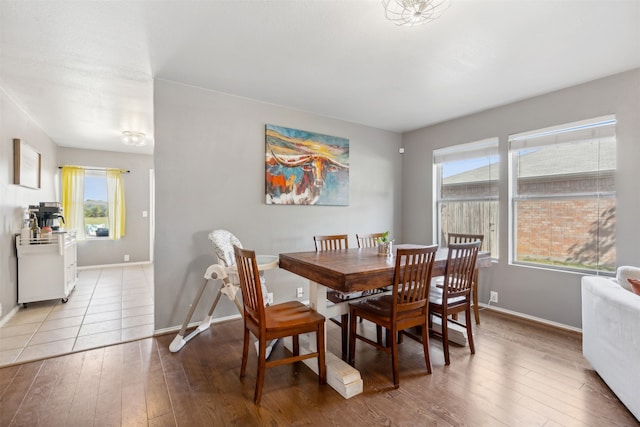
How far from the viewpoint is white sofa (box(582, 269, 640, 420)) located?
1.66 metres

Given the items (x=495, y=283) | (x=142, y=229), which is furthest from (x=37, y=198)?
(x=495, y=283)

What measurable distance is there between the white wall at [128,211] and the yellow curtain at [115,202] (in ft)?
0.34

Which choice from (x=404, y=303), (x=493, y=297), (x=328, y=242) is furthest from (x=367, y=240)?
(x=493, y=297)

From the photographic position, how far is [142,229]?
6438 millimetres

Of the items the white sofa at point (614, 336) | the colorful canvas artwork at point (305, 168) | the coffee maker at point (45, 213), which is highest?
the colorful canvas artwork at point (305, 168)

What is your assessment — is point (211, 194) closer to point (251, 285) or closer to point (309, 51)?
point (251, 285)

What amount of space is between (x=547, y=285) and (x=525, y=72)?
2.21 metres

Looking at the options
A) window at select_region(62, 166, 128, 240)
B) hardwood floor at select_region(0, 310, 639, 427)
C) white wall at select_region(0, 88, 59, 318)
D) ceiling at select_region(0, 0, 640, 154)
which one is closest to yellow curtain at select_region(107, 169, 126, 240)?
window at select_region(62, 166, 128, 240)

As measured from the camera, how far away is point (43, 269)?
3609 mm

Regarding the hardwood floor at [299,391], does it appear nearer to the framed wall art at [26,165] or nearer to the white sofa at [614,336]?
the white sofa at [614,336]

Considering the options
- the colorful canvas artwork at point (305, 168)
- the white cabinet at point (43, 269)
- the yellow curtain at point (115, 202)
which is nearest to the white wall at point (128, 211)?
the yellow curtain at point (115, 202)

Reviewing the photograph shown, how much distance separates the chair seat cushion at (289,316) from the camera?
6.24ft

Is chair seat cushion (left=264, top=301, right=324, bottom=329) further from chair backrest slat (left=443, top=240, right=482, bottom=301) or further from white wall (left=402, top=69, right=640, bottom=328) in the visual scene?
white wall (left=402, top=69, right=640, bottom=328)

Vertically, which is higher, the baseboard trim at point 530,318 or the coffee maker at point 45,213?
the coffee maker at point 45,213
